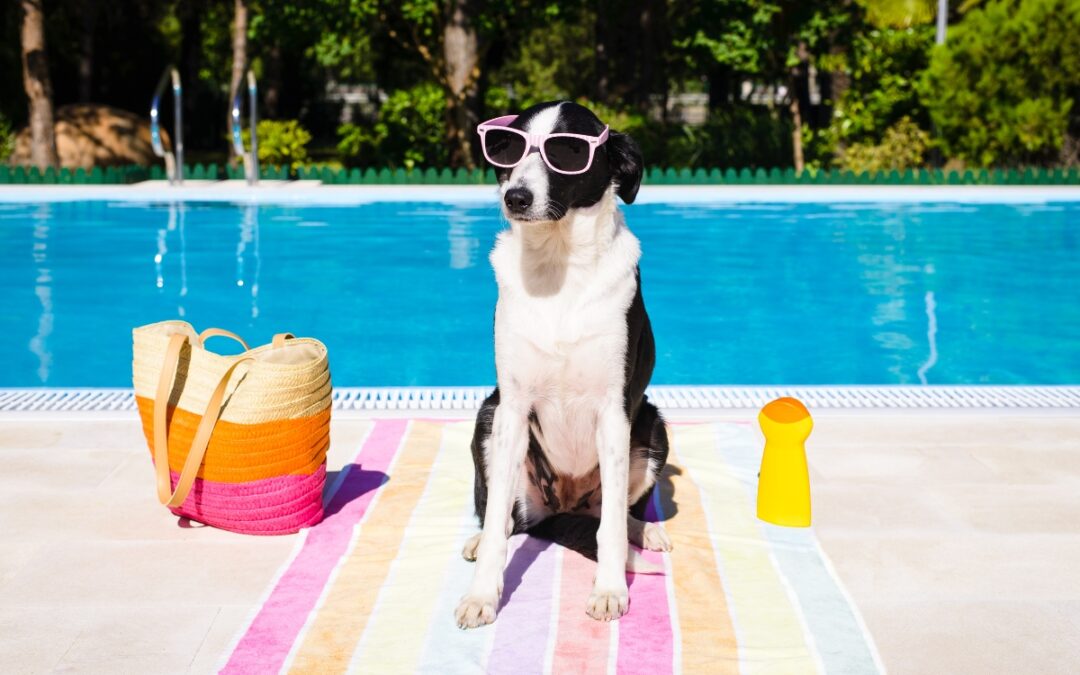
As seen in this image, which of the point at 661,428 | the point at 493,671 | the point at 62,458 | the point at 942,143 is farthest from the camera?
the point at 942,143

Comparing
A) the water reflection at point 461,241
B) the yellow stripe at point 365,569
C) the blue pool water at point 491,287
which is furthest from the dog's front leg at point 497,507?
the water reflection at point 461,241

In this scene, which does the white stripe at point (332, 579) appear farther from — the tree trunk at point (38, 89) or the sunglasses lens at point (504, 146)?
the tree trunk at point (38, 89)

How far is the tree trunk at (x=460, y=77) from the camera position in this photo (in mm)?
20953

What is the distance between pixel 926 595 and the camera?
149 inches

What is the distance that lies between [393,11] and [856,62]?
8.83 meters

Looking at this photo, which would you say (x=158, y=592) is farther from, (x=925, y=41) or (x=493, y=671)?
(x=925, y=41)

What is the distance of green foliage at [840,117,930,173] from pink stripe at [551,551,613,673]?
1857 centimetres

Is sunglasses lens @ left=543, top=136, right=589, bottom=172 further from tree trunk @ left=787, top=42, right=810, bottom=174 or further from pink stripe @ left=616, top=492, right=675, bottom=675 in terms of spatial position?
tree trunk @ left=787, top=42, right=810, bottom=174

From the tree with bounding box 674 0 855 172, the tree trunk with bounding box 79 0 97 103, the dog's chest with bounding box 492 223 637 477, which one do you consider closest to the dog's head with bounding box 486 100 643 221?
the dog's chest with bounding box 492 223 637 477

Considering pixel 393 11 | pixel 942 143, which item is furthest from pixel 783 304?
pixel 393 11

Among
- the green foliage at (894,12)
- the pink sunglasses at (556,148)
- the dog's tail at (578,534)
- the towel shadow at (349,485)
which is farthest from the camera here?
the green foliage at (894,12)

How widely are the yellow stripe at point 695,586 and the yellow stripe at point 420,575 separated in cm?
75

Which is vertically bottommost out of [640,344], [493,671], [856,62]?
→ [493,671]

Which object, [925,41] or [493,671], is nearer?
[493,671]
